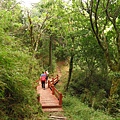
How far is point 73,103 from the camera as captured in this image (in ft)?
37.9

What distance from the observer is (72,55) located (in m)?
15.2

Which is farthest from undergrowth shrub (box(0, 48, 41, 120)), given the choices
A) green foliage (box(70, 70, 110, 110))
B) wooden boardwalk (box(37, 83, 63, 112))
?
green foliage (box(70, 70, 110, 110))

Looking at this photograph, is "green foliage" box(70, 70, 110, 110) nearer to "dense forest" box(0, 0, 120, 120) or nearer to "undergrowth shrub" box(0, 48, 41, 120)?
"dense forest" box(0, 0, 120, 120)

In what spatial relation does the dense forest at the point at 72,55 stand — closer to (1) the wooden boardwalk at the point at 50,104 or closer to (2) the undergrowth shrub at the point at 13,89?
(2) the undergrowth shrub at the point at 13,89

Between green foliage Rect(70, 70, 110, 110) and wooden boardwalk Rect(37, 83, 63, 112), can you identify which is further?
green foliage Rect(70, 70, 110, 110)

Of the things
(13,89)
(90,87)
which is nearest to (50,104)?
(13,89)

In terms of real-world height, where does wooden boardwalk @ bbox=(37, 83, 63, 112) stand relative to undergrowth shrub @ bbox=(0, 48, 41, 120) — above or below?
below

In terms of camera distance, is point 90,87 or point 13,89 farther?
point 90,87

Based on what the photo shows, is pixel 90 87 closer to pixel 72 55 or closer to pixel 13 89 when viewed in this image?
pixel 72 55

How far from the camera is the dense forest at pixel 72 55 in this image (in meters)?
5.36

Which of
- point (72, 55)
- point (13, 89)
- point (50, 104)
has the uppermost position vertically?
point (72, 55)

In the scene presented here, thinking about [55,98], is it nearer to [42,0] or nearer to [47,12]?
[47,12]

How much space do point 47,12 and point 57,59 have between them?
1566 cm

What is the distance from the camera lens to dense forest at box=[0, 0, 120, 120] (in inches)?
211
